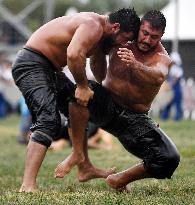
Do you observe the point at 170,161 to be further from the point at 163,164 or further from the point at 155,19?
the point at 155,19

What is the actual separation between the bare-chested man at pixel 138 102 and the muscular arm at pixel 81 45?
0.27m

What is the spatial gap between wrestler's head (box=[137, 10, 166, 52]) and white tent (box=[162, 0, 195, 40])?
23967 mm

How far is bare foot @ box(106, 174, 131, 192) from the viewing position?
675cm

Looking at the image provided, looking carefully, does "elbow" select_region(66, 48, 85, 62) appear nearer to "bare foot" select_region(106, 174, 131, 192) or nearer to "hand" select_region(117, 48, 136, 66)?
"hand" select_region(117, 48, 136, 66)

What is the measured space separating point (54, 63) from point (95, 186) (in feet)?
4.44

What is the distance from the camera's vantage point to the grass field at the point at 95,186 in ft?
19.0

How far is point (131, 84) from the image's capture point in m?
6.69

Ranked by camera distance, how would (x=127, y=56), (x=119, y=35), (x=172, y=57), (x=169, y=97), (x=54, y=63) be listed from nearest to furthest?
(x=127, y=56) → (x=119, y=35) → (x=54, y=63) → (x=169, y=97) → (x=172, y=57)

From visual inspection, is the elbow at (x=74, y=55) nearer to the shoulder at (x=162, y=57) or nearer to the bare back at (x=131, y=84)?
the bare back at (x=131, y=84)

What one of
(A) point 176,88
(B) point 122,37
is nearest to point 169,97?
(A) point 176,88

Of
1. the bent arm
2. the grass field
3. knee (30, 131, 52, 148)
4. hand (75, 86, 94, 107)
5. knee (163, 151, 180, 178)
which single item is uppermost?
the bent arm

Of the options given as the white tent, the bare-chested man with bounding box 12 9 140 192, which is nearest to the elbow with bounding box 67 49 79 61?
the bare-chested man with bounding box 12 9 140 192

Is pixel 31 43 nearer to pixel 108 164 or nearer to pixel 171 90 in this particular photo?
pixel 108 164

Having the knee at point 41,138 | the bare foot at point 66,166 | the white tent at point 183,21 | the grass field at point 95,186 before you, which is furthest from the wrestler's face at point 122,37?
the white tent at point 183,21
